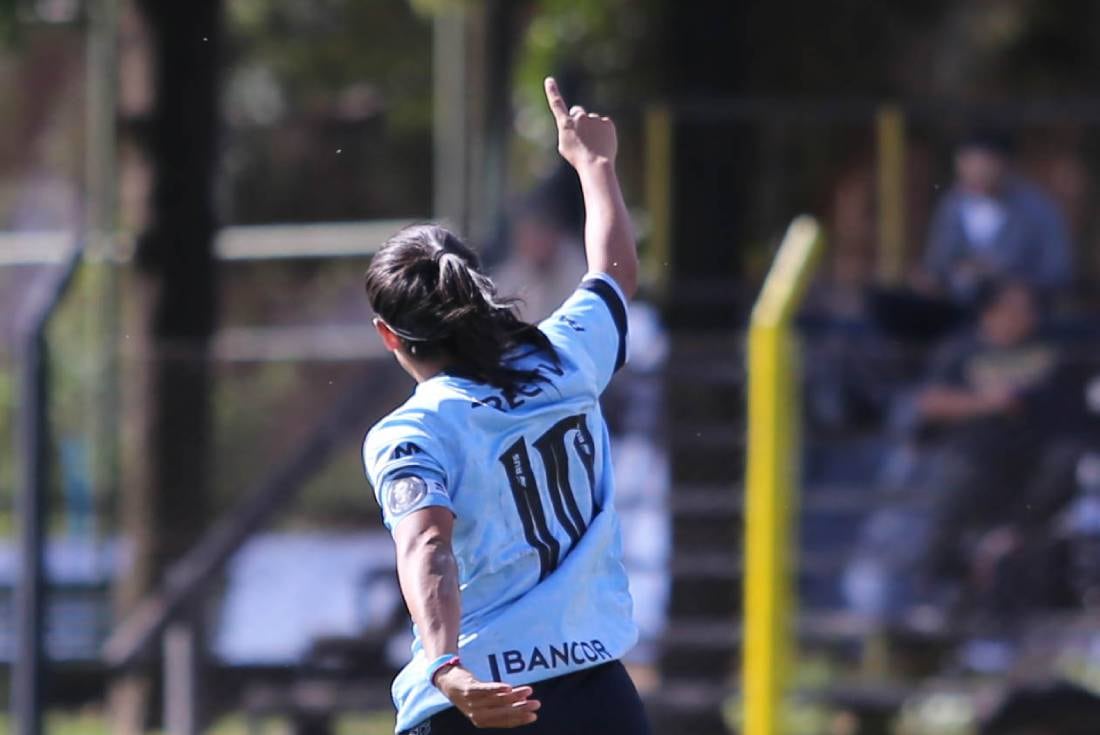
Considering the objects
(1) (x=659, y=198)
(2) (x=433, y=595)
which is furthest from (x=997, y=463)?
(2) (x=433, y=595)

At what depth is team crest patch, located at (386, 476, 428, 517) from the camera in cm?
323

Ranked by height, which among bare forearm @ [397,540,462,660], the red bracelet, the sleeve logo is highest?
the sleeve logo

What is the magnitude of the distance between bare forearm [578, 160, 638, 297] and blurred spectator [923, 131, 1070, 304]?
484 centimetres

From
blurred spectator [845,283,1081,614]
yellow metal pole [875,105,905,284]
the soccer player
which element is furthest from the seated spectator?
the soccer player

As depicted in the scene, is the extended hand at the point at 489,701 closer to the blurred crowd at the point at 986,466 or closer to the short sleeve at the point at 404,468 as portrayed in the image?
the short sleeve at the point at 404,468

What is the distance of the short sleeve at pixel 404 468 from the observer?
324 centimetres

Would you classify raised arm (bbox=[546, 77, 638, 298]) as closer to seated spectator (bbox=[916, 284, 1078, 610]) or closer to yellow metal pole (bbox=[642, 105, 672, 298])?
seated spectator (bbox=[916, 284, 1078, 610])

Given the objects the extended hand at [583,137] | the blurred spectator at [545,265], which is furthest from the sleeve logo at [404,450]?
the blurred spectator at [545,265]

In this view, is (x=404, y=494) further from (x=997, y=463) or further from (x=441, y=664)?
(x=997, y=463)

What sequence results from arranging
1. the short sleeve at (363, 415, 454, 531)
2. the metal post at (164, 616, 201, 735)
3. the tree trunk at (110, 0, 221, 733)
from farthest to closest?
the tree trunk at (110, 0, 221, 733)
the metal post at (164, 616, 201, 735)
the short sleeve at (363, 415, 454, 531)

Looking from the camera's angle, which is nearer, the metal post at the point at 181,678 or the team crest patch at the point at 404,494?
the team crest patch at the point at 404,494

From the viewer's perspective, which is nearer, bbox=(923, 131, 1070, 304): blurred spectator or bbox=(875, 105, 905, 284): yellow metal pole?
bbox=(923, 131, 1070, 304): blurred spectator

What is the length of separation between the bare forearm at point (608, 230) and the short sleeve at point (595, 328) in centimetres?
4

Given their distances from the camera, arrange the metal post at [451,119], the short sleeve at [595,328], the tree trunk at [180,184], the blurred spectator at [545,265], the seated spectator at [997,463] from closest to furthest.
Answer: the short sleeve at [595,328]
the seated spectator at [997,463]
the blurred spectator at [545,265]
the tree trunk at [180,184]
the metal post at [451,119]
